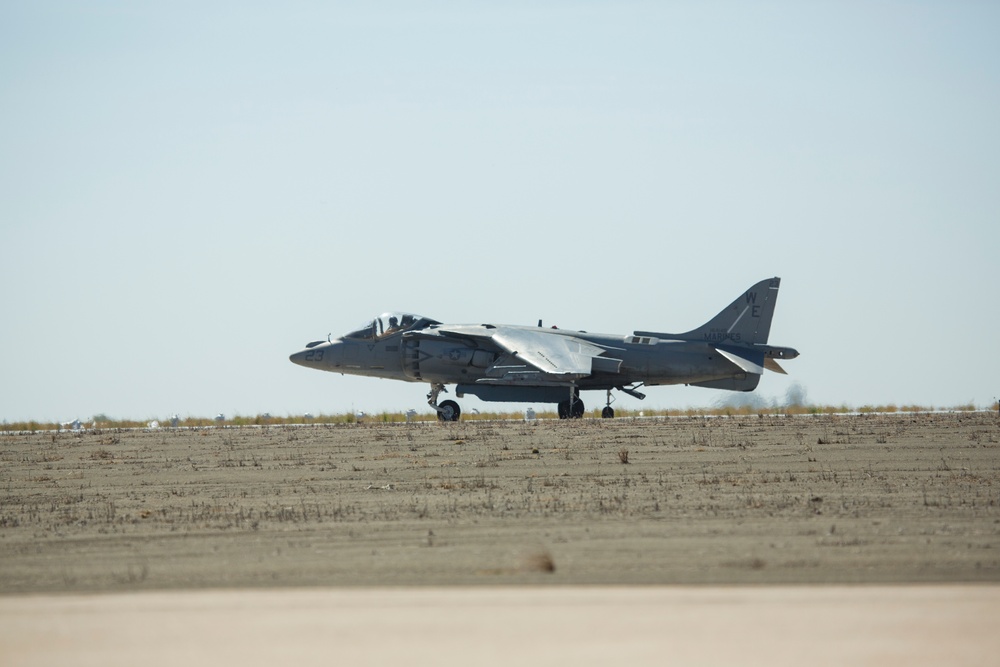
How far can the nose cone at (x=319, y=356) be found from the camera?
135 feet

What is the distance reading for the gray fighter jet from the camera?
1507 inches

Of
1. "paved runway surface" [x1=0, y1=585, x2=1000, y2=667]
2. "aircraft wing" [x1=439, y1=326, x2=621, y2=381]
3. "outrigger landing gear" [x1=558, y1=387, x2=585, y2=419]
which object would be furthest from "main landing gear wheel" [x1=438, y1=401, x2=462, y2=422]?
"paved runway surface" [x1=0, y1=585, x2=1000, y2=667]

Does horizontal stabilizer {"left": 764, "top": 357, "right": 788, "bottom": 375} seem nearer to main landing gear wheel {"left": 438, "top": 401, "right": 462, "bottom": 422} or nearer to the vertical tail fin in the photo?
the vertical tail fin

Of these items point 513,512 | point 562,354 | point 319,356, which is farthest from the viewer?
point 319,356

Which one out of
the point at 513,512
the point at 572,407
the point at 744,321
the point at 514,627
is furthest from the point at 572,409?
the point at 514,627

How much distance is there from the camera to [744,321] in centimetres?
3938

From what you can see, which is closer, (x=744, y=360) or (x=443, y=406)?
→ (x=744, y=360)

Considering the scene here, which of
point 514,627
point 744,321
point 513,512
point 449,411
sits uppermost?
point 744,321

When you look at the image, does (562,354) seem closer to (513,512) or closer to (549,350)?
(549,350)

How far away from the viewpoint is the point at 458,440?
97.3ft

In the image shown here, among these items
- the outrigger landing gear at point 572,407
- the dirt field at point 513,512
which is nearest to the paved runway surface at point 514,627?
the dirt field at point 513,512

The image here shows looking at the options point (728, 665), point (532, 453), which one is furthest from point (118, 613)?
point (532, 453)

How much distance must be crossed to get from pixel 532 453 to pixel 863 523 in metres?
11.5

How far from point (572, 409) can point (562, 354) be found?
2.53 metres
